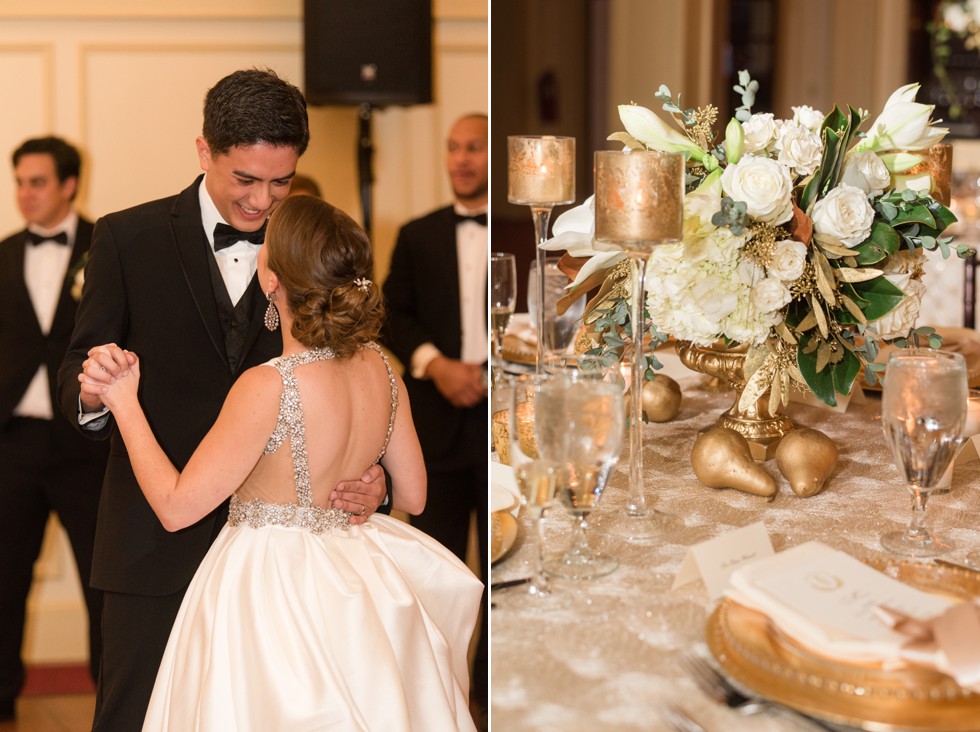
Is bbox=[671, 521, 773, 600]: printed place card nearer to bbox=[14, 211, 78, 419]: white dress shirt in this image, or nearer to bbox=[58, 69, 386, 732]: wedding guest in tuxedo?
bbox=[58, 69, 386, 732]: wedding guest in tuxedo

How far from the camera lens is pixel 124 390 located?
5.50 ft

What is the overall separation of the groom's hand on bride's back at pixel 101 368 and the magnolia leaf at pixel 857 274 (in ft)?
3.57

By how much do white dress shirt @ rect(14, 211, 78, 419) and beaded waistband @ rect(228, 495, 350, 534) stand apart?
27.7 inches

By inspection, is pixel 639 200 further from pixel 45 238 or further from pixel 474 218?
pixel 45 238

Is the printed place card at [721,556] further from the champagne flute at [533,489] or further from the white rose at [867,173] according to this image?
the white rose at [867,173]

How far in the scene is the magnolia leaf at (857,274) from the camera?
153cm

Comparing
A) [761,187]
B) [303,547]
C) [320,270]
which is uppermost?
[761,187]

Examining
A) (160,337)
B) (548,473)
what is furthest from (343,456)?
(548,473)

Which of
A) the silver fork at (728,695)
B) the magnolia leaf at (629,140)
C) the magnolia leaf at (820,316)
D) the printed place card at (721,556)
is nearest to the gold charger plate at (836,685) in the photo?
the silver fork at (728,695)

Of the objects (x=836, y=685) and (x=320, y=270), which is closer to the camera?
(x=836, y=685)

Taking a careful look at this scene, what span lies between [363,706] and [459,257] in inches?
44.2

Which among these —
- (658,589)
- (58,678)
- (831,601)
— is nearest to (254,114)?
(658,589)

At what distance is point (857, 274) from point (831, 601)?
0.66 m

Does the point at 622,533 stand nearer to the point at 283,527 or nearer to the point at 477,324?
the point at 283,527
